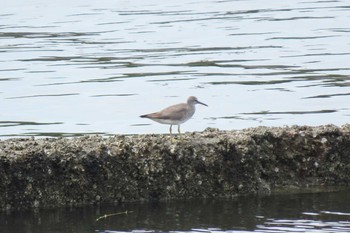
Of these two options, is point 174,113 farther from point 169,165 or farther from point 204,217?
point 204,217

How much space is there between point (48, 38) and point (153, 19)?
18.0ft

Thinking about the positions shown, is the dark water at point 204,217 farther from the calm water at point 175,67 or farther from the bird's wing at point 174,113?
the calm water at point 175,67

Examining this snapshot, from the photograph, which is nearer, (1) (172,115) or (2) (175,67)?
(1) (172,115)

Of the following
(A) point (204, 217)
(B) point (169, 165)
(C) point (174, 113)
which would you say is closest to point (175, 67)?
(C) point (174, 113)

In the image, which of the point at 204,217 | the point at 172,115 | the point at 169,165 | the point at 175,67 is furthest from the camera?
the point at 175,67

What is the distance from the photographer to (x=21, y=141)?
40.2 feet

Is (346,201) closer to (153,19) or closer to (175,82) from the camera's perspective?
(175,82)

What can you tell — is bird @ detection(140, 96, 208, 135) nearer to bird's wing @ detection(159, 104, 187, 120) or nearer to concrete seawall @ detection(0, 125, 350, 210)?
bird's wing @ detection(159, 104, 187, 120)

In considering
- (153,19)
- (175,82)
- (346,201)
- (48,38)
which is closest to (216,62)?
(175,82)

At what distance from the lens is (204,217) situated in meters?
11.4

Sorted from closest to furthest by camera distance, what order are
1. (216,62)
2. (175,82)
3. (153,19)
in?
1. (175,82)
2. (216,62)
3. (153,19)

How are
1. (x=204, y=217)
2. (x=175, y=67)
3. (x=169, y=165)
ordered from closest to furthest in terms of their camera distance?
(x=204, y=217)
(x=169, y=165)
(x=175, y=67)

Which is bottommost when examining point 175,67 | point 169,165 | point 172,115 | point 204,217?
point 204,217

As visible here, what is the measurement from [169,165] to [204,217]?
0.74 meters
